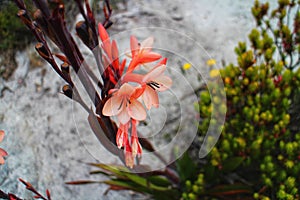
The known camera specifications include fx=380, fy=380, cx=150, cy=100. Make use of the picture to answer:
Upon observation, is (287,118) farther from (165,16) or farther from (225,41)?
(165,16)

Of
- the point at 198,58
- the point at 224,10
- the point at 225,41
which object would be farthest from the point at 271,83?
the point at 224,10

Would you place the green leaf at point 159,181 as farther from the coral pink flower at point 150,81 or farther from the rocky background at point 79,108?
the coral pink flower at point 150,81

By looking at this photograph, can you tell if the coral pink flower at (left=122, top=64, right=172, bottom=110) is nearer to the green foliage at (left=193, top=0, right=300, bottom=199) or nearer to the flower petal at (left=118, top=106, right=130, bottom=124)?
the flower petal at (left=118, top=106, right=130, bottom=124)

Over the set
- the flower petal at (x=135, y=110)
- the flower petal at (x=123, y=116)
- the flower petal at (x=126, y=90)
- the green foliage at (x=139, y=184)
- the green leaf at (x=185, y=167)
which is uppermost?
the flower petal at (x=126, y=90)

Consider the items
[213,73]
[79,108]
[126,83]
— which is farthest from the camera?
[213,73]

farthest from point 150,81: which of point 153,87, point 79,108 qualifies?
point 79,108

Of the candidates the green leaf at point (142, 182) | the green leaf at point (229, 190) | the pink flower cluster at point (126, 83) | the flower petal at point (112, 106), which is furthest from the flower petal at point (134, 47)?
the green leaf at point (229, 190)

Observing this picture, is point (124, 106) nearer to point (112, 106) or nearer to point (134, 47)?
point (112, 106)
